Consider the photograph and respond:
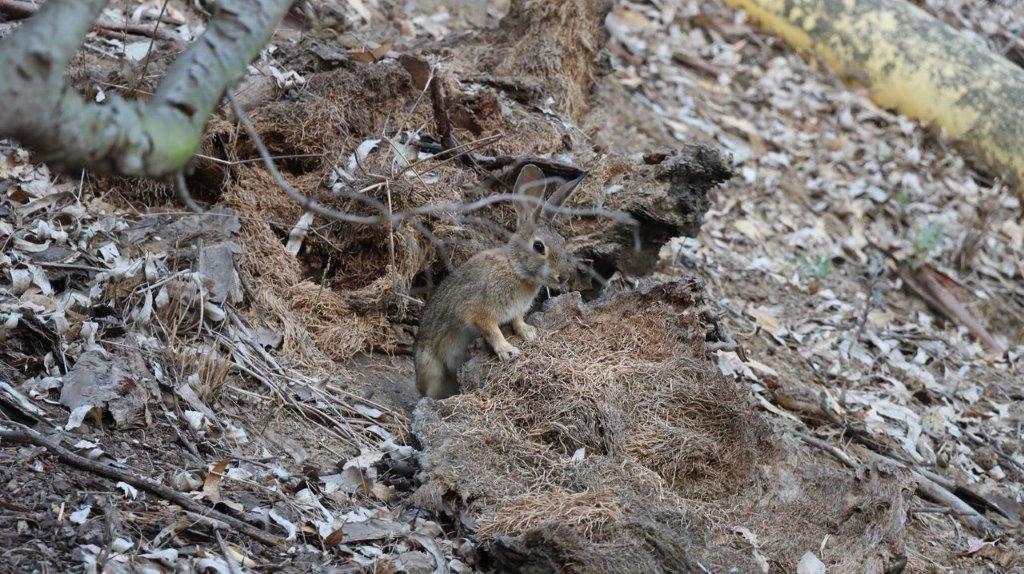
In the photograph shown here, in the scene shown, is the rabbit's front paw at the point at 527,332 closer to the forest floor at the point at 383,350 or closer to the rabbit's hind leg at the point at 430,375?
the forest floor at the point at 383,350

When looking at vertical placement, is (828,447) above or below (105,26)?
below

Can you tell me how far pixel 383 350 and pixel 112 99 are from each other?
4.22m

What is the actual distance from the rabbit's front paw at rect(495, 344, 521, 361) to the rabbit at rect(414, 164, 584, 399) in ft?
0.76

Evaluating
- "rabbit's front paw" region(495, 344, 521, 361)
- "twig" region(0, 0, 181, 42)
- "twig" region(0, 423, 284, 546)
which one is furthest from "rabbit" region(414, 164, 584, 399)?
"twig" region(0, 0, 181, 42)

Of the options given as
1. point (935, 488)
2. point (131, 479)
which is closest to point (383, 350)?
point (131, 479)

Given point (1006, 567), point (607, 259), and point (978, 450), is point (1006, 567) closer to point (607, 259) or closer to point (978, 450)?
point (978, 450)

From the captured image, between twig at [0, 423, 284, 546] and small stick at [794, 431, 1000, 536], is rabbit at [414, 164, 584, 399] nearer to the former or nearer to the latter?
twig at [0, 423, 284, 546]

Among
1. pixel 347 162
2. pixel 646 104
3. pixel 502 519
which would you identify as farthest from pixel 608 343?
pixel 646 104

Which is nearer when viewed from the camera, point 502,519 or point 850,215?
point 502,519

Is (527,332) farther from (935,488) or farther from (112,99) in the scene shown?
(112,99)

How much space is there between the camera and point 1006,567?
6234 mm

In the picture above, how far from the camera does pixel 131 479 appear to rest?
13.5ft

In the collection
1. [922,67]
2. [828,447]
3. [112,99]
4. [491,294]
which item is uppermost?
[112,99]

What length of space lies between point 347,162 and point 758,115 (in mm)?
6868
